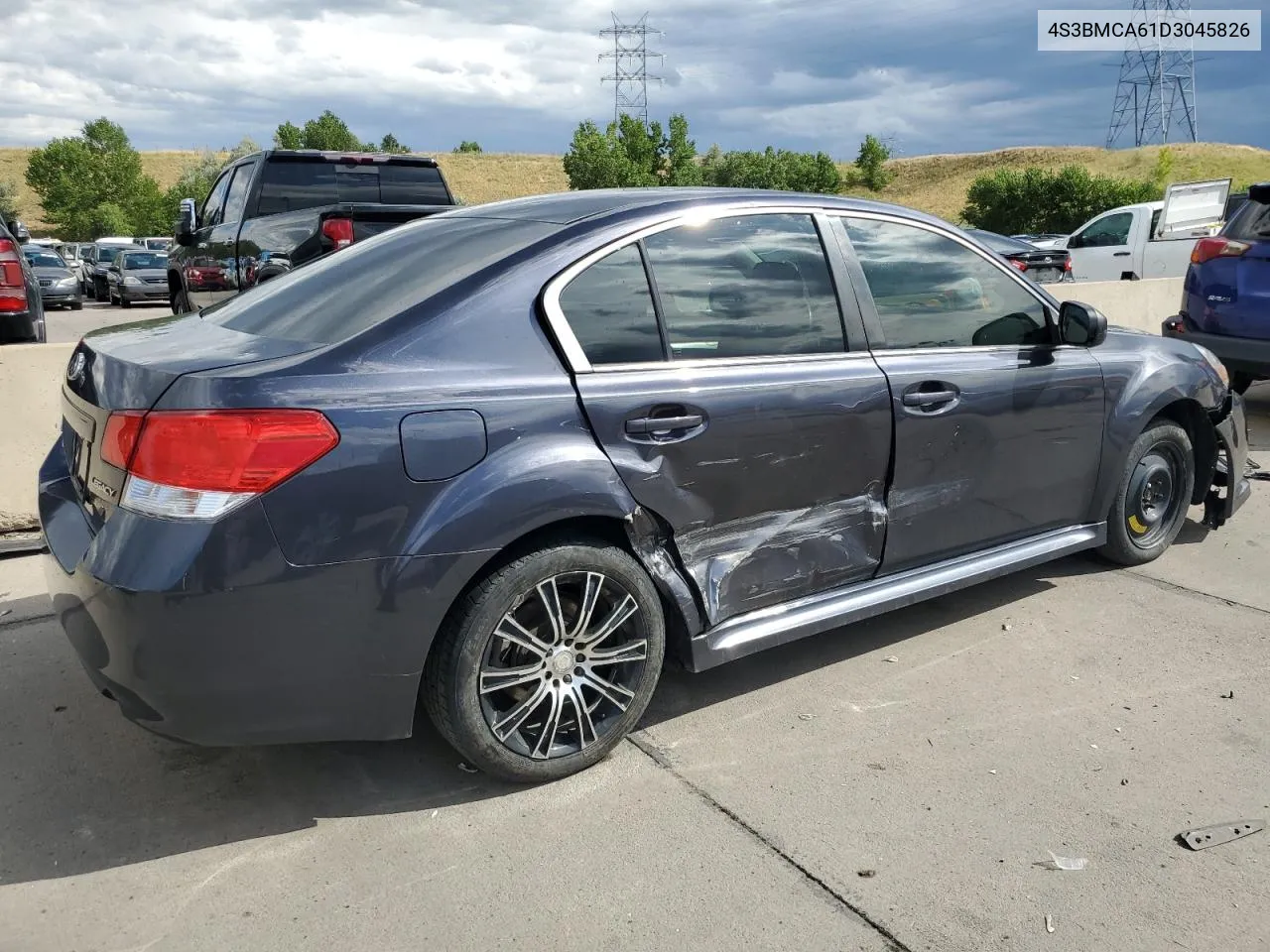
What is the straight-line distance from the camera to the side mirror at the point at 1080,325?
417 centimetres

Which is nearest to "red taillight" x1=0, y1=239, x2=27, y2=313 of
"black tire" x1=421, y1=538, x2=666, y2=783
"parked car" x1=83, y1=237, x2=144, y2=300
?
"black tire" x1=421, y1=538, x2=666, y2=783

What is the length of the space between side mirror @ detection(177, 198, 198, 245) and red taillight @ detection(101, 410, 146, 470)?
771 cm

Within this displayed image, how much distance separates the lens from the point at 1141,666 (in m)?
3.94

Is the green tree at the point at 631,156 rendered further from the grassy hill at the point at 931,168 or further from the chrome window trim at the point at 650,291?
the chrome window trim at the point at 650,291

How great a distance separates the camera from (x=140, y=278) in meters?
25.5

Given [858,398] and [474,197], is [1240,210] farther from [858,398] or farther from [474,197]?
[474,197]

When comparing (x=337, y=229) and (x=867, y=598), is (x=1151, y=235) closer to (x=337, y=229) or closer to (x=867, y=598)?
(x=337, y=229)

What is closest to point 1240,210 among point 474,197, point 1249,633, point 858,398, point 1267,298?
point 1267,298

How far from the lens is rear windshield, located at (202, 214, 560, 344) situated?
2.96 m

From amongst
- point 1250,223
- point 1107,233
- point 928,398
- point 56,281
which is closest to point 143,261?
point 56,281

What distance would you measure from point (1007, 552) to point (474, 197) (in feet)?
284

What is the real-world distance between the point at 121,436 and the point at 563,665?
1334mm

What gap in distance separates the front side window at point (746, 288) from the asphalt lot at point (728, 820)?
1.26 m

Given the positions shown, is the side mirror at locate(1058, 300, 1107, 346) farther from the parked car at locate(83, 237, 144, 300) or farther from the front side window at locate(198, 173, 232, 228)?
the parked car at locate(83, 237, 144, 300)
